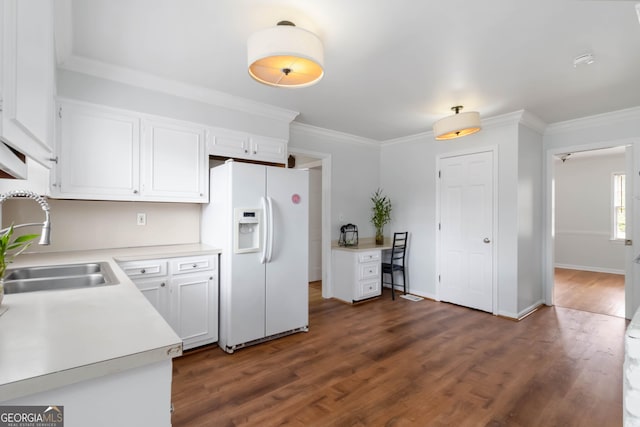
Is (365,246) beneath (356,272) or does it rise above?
above

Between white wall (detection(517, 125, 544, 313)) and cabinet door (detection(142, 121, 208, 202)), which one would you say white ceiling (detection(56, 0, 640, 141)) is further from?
white wall (detection(517, 125, 544, 313))

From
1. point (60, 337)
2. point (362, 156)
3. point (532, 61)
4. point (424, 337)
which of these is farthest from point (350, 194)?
point (60, 337)

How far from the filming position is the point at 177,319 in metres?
2.73

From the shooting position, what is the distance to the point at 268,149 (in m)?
3.52

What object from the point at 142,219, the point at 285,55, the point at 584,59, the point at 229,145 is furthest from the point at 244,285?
the point at 584,59

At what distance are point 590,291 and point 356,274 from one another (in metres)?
4.01

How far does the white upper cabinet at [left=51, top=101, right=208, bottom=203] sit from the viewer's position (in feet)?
8.09

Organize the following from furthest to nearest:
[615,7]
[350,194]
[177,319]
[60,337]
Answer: [350,194]
[177,319]
[615,7]
[60,337]

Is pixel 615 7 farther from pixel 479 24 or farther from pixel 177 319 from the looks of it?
pixel 177 319

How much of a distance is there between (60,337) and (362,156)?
458 cm

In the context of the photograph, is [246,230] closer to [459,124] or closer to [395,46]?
[395,46]

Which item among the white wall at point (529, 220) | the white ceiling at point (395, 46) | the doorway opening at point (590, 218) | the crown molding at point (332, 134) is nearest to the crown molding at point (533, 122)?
the white wall at point (529, 220)

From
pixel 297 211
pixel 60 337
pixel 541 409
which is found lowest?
pixel 541 409

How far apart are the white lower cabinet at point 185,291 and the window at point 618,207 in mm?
7974
